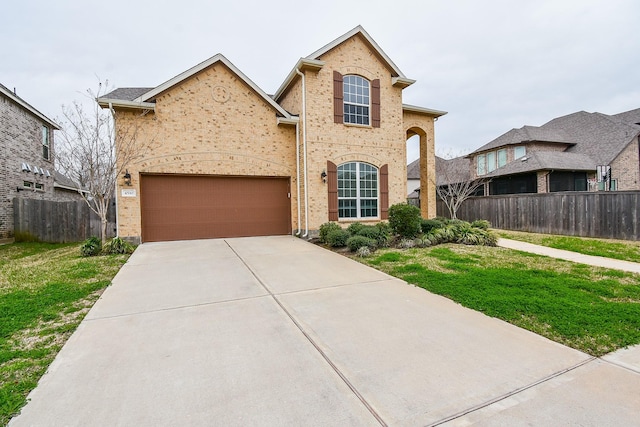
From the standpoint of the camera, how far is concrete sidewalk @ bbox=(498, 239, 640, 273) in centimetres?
656

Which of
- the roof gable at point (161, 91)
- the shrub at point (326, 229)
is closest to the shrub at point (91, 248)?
the roof gable at point (161, 91)

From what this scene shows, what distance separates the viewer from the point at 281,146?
11.6 metres

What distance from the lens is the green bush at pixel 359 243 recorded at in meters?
8.35

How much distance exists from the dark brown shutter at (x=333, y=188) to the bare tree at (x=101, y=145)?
20.4 feet

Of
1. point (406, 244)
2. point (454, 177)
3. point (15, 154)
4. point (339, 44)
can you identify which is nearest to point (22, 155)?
point (15, 154)

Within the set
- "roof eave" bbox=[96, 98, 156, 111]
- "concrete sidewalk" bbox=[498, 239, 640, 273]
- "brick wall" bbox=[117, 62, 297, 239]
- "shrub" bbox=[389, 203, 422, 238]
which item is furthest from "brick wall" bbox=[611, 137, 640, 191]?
"roof eave" bbox=[96, 98, 156, 111]

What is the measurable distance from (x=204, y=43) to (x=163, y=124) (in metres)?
7.97

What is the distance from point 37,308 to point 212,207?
695 cm

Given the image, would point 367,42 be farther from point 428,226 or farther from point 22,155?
point 22,155

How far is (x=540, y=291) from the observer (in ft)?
15.3

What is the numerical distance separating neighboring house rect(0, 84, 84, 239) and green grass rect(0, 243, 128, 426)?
17.9ft

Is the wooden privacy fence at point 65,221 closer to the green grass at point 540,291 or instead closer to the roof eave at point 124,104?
the roof eave at point 124,104

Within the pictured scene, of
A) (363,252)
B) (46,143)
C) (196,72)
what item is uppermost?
(196,72)

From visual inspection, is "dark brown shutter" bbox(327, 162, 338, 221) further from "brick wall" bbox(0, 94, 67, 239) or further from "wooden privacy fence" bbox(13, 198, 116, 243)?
"brick wall" bbox(0, 94, 67, 239)
